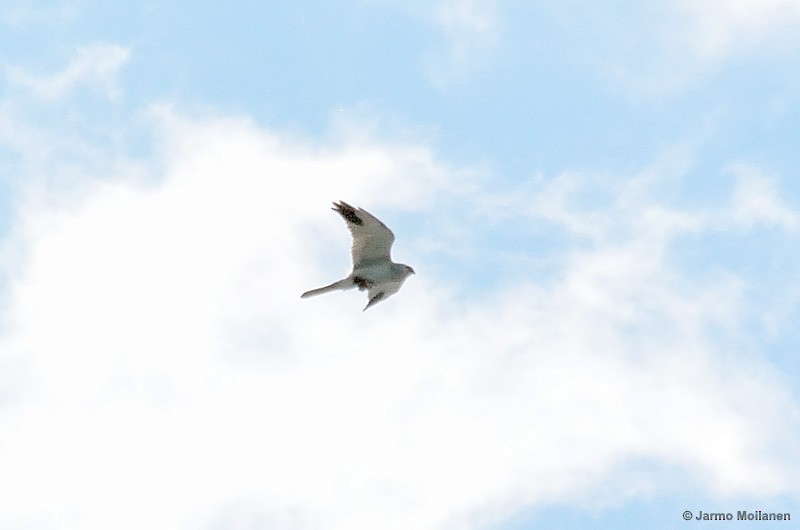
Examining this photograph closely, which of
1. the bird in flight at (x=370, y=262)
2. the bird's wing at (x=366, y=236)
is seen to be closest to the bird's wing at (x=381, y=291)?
the bird in flight at (x=370, y=262)

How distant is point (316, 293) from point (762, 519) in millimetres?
15064

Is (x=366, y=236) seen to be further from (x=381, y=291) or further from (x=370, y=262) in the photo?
(x=381, y=291)

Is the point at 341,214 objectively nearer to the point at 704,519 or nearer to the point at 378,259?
the point at 378,259

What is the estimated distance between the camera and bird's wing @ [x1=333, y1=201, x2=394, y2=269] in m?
26.2

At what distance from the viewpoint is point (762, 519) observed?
24406mm

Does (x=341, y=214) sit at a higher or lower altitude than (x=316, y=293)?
higher

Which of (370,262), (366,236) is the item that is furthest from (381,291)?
(366,236)

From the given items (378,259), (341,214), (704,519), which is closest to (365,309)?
(378,259)


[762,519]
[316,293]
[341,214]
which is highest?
[341,214]

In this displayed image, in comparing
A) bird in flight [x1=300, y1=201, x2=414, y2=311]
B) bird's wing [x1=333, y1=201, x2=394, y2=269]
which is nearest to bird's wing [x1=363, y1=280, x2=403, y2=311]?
bird in flight [x1=300, y1=201, x2=414, y2=311]

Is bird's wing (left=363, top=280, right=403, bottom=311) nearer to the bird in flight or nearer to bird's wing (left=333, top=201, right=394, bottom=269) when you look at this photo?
the bird in flight

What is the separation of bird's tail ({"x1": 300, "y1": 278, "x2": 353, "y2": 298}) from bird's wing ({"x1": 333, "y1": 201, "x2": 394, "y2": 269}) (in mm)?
577

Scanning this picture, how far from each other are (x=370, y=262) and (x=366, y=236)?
1108 mm

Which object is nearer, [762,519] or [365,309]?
[762,519]
